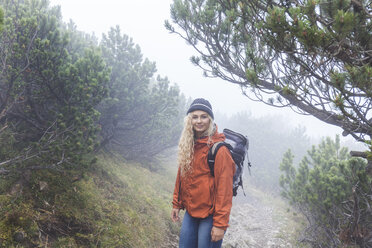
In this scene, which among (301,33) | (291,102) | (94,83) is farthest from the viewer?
(94,83)

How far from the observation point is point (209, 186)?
2.48 m

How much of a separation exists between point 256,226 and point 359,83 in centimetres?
846

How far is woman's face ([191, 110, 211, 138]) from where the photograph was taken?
280cm

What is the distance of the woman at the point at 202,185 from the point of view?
235cm

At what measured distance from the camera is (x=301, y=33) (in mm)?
2275

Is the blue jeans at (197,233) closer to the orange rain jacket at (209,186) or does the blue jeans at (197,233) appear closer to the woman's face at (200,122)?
the orange rain jacket at (209,186)

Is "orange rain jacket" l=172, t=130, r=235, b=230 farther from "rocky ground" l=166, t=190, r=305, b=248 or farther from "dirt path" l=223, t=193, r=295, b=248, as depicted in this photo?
"dirt path" l=223, t=193, r=295, b=248

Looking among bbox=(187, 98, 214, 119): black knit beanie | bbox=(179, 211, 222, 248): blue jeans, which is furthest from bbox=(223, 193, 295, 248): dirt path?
bbox=(187, 98, 214, 119): black knit beanie

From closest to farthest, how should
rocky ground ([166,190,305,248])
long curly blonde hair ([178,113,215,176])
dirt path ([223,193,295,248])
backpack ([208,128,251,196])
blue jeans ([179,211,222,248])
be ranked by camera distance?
blue jeans ([179,211,222,248]) < backpack ([208,128,251,196]) < long curly blonde hair ([178,113,215,176]) < rocky ground ([166,190,305,248]) < dirt path ([223,193,295,248])

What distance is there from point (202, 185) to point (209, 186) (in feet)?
0.27

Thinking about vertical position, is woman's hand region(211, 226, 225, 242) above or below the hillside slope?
above

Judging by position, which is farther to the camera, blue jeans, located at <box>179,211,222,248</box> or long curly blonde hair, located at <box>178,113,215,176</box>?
long curly blonde hair, located at <box>178,113,215,176</box>

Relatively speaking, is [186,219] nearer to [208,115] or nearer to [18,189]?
[208,115]

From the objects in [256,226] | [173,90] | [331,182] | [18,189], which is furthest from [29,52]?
[256,226]
